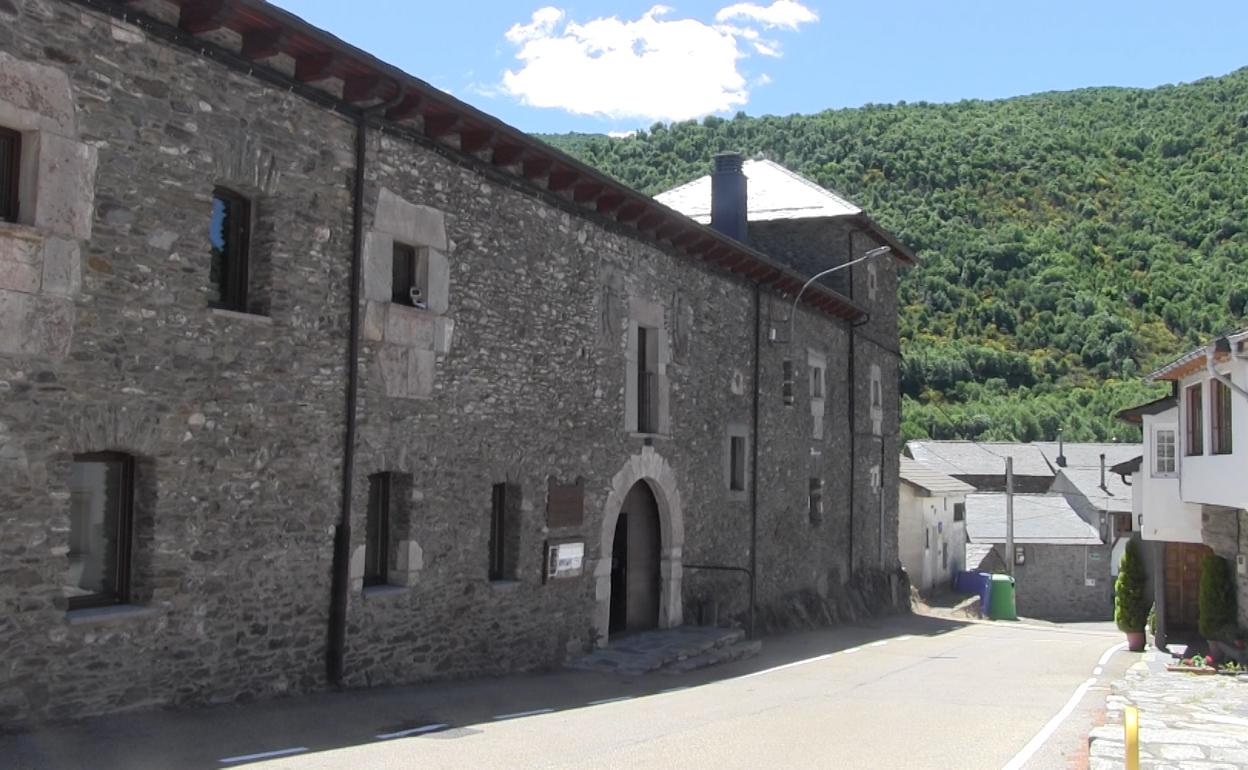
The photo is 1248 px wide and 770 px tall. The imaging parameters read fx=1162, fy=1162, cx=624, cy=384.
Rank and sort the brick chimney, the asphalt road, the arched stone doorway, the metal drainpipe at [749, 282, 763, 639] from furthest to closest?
the brick chimney < the metal drainpipe at [749, 282, 763, 639] < the arched stone doorway < the asphalt road

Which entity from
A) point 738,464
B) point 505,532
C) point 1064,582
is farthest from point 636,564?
point 1064,582

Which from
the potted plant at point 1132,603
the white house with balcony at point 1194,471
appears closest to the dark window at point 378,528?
the white house with balcony at point 1194,471

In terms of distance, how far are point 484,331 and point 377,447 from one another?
2.28 metres

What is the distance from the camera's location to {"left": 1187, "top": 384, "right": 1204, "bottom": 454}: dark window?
19.2 metres

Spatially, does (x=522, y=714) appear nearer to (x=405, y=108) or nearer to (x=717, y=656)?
(x=405, y=108)

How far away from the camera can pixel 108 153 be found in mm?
8500

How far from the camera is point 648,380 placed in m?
17.3

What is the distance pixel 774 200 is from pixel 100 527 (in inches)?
842

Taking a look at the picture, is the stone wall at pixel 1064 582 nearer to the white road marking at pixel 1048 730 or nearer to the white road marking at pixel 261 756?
the white road marking at pixel 1048 730

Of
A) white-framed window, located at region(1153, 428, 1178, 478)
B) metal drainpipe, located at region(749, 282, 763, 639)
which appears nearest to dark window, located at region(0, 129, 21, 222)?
metal drainpipe, located at region(749, 282, 763, 639)

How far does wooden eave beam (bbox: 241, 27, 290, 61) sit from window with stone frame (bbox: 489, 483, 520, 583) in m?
5.73

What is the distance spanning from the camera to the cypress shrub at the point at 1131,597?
76.3ft

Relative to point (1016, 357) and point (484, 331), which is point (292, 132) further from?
point (1016, 357)

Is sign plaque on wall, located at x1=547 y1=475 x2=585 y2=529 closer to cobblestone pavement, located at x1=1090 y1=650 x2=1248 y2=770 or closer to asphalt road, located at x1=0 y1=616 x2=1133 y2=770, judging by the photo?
asphalt road, located at x1=0 y1=616 x2=1133 y2=770
